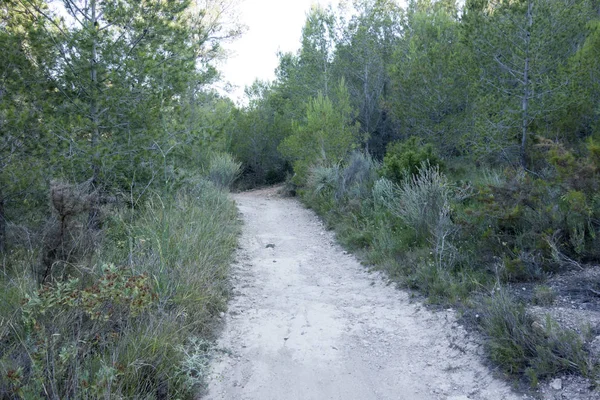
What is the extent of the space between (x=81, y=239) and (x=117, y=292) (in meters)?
1.64

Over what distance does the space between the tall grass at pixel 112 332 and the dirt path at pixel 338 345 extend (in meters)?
0.46

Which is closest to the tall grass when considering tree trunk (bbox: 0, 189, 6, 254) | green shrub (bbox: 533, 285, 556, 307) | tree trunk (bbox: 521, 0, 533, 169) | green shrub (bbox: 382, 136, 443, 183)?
tree trunk (bbox: 0, 189, 6, 254)

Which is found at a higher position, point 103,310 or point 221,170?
point 221,170

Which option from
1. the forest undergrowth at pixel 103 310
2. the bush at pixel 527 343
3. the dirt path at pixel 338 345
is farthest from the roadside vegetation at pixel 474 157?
the forest undergrowth at pixel 103 310

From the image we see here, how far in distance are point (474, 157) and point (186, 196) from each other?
7.88m

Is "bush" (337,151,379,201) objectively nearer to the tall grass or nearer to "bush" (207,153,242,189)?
"bush" (207,153,242,189)

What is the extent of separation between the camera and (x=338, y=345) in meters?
5.02

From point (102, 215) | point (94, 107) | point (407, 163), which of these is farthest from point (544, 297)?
point (94, 107)

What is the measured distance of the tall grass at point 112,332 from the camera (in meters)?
3.27

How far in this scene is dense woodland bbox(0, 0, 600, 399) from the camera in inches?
153

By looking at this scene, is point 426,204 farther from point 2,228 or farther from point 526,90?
point 2,228

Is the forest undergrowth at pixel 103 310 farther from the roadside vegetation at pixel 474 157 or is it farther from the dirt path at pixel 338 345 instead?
the roadside vegetation at pixel 474 157

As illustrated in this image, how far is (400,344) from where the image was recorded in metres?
5.03

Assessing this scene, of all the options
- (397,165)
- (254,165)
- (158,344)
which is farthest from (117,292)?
(254,165)
